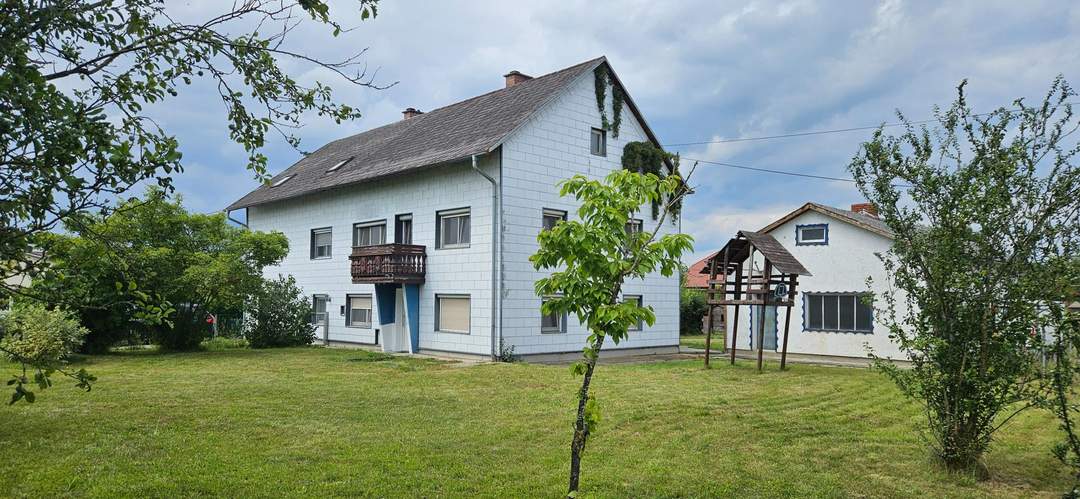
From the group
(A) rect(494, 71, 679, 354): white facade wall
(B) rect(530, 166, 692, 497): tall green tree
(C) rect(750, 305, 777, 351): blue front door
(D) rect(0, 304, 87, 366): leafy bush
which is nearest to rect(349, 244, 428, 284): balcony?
(A) rect(494, 71, 679, 354): white facade wall

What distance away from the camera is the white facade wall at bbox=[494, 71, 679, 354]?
63.8 ft

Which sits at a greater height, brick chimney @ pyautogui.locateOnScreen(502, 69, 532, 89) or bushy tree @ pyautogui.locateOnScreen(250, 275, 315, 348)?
brick chimney @ pyautogui.locateOnScreen(502, 69, 532, 89)

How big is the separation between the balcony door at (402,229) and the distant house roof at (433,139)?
149 cm

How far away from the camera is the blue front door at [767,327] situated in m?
24.6

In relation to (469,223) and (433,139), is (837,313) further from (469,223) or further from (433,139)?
(433,139)

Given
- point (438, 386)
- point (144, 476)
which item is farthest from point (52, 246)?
point (438, 386)

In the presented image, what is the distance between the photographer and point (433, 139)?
76.2 feet

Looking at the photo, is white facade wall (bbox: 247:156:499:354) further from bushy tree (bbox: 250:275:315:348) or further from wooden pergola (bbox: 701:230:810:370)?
wooden pergola (bbox: 701:230:810:370)

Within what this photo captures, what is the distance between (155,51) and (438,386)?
9945 millimetres

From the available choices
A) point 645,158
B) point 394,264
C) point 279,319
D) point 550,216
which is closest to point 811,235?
point 645,158

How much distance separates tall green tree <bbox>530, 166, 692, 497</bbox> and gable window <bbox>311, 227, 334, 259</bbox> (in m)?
21.1

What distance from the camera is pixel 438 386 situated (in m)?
13.7

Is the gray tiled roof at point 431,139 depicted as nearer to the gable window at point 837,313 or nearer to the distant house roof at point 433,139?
the distant house roof at point 433,139

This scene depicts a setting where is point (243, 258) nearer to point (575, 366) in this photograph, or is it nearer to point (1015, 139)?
point (575, 366)
